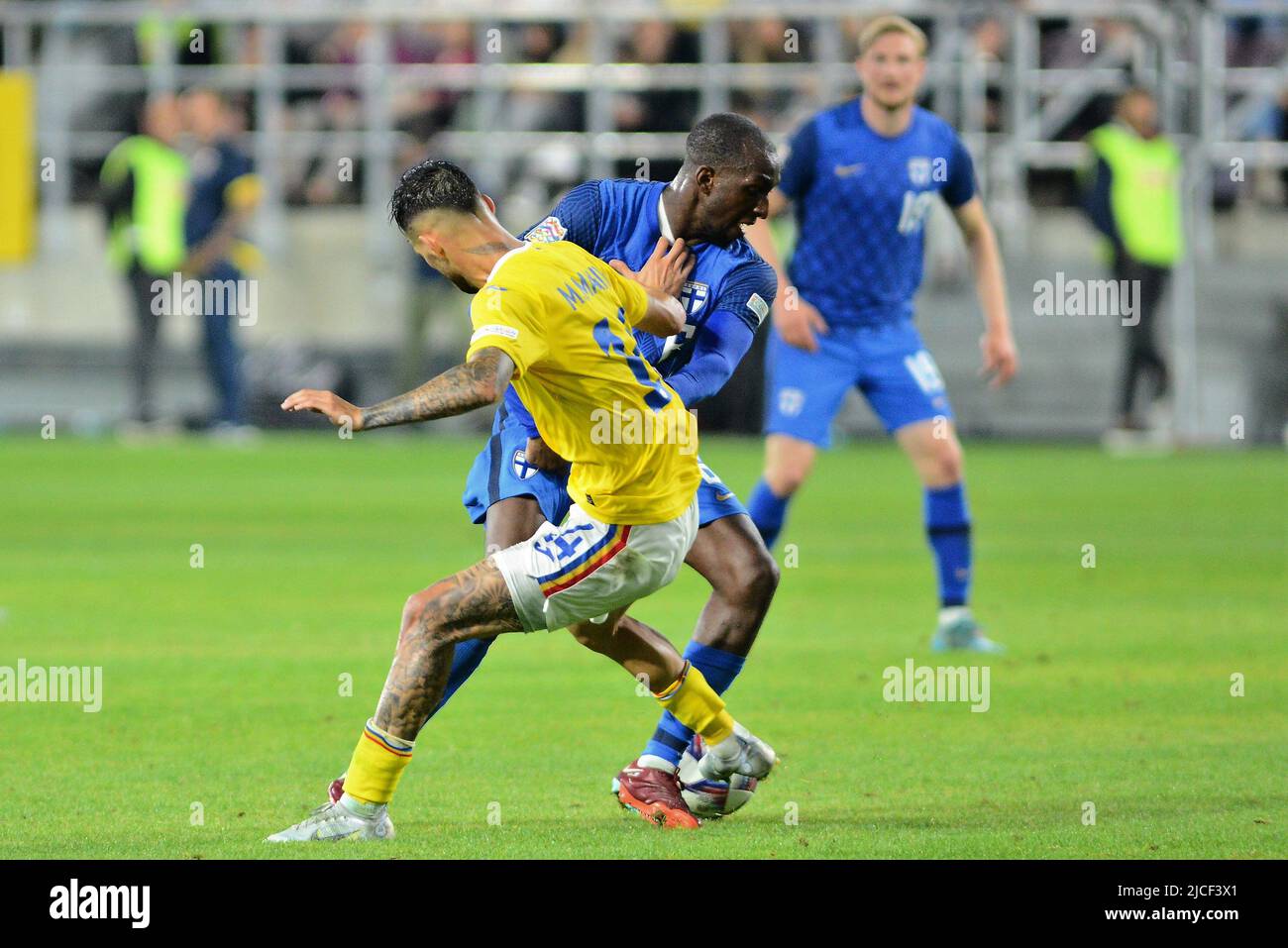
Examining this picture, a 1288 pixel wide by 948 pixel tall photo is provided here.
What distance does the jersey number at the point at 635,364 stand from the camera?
18.9 ft

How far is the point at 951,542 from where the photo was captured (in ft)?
31.8

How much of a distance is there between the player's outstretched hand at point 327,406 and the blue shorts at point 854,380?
4.48 metres

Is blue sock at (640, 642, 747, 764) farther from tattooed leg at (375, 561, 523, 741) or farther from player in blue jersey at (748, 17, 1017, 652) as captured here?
player in blue jersey at (748, 17, 1017, 652)

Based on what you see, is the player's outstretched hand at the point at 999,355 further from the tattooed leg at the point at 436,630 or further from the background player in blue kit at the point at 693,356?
the tattooed leg at the point at 436,630

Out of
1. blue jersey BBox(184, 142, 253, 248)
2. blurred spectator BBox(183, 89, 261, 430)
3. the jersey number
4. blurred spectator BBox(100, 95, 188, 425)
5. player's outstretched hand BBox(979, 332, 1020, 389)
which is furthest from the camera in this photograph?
blurred spectator BBox(100, 95, 188, 425)

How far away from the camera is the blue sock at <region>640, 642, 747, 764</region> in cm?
663

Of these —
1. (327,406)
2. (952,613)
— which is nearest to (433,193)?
(327,406)

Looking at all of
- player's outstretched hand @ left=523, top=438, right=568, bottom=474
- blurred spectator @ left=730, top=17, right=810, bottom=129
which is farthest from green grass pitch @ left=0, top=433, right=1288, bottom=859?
blurred spectator @ left=730, top=17, right=810, bottom=129

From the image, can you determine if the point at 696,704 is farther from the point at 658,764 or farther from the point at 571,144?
the point at 571,144

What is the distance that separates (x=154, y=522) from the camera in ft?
48.4

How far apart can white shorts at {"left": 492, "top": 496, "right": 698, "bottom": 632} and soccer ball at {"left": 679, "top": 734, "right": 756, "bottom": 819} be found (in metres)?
0.71
